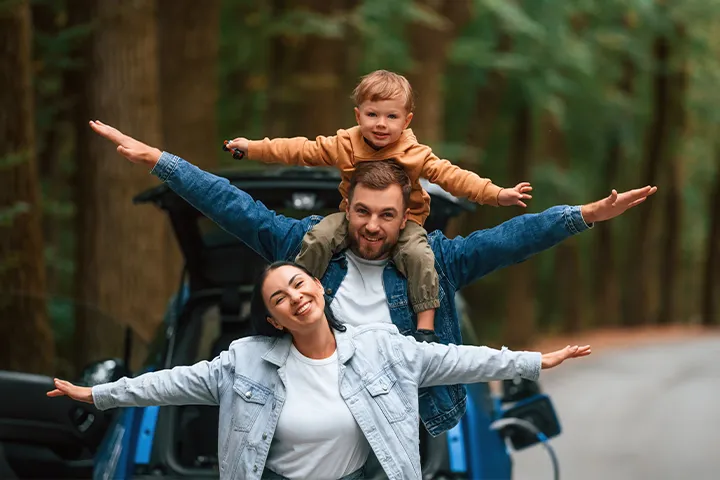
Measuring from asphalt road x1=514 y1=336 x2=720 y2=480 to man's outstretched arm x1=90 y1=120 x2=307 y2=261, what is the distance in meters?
6.74

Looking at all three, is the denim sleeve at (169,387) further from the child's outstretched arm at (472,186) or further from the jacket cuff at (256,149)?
the child's outstretched arm at (472,186)

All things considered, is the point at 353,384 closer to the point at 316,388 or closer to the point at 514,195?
the point at 316,388

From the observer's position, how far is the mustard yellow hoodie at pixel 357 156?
3840 mm

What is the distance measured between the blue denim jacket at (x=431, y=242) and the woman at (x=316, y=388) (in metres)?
0.19

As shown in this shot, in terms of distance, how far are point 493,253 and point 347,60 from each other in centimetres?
1103

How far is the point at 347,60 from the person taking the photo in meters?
14.6

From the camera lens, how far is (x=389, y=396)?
3.76 m

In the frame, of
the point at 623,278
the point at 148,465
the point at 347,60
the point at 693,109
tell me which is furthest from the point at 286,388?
the point at 623,278

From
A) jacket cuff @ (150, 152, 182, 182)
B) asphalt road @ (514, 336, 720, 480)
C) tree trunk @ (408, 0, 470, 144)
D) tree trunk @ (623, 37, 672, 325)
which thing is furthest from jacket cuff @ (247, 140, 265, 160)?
tree trunk @ (623, 37, 672, 325)

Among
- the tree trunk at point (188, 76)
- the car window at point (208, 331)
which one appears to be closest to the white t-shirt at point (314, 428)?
the car window at point (208, 331)

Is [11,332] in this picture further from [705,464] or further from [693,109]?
[693,109]

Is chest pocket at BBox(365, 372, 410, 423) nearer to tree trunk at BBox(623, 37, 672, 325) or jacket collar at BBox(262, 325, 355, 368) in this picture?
jacket collar at BBox(262, 325, 355, 368)

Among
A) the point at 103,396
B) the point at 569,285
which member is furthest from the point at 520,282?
the point at 103,396

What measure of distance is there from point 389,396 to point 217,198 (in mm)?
841
